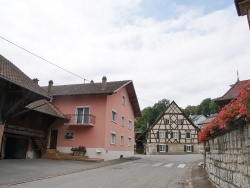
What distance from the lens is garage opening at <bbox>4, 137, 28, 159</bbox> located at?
22.7 m

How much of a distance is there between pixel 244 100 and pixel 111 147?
22.3 m

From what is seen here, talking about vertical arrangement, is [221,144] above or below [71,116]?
below

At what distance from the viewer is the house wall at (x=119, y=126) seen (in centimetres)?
2544

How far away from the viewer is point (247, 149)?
4.84 meters

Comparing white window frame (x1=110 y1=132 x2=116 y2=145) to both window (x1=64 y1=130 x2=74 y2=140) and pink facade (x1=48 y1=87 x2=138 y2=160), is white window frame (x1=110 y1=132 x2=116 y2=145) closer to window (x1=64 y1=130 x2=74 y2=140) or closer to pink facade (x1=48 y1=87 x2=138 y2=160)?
pink facade (x1=48 y1=87 x2=138 y2=160)

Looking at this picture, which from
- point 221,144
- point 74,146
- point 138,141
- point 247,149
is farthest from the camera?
point 138,141

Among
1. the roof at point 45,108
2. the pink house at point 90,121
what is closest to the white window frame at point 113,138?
the pink house at point 90,121

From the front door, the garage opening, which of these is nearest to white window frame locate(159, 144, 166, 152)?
the front door

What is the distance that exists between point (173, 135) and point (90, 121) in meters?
25.9

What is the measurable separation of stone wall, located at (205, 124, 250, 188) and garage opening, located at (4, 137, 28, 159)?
19.0 meters

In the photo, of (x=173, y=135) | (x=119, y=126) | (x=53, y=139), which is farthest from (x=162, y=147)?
(x=53, y=139)

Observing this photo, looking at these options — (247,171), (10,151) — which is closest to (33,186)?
(247,171)

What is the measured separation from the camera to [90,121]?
24453 millimetres

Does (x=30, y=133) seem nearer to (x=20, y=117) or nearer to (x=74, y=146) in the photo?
(x=20, y=117)
